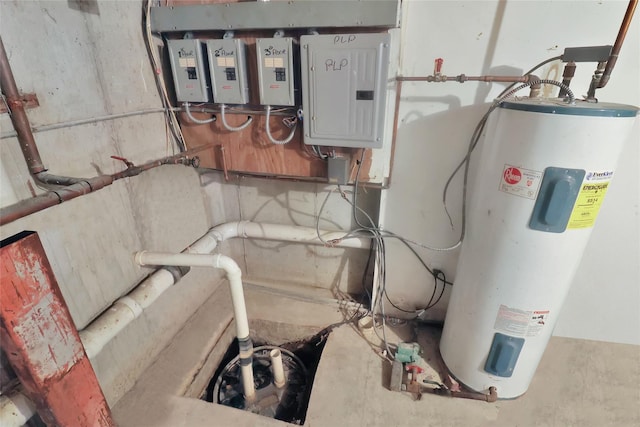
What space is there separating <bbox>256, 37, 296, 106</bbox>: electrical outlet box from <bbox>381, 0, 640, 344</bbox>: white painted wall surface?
48cm

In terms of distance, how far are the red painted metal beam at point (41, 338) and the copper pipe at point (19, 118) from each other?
362 millimetres

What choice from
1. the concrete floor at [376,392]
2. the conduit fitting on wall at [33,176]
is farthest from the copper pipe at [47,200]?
the concrete floor at [376,392]

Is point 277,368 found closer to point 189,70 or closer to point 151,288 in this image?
point 151,288

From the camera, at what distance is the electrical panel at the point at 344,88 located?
1161mm

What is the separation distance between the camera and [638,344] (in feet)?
5.40

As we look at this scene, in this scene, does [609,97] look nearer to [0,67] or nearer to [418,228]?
[418,228]

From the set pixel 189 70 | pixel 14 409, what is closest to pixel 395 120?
pixel 189 70

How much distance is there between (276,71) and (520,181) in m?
0.99

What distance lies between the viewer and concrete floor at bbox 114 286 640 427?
1.31 metres

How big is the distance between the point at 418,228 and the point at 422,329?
24.4 inches

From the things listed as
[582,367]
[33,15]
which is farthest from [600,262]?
[33,15]

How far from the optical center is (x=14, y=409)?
→ 842 mm

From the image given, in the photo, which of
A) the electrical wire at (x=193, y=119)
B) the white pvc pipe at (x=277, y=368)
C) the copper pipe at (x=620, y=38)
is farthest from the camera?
the white pvc pipe at (x=277, y=368)

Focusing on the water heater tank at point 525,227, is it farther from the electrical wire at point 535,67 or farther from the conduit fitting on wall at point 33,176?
the conduit fitting on wall at point 33,176
